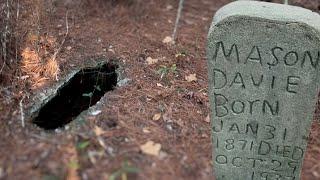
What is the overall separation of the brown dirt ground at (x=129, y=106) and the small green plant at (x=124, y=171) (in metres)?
0.04

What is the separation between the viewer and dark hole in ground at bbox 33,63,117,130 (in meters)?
3.43

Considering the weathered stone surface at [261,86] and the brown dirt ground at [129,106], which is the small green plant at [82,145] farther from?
the weathered stone surface at [261,86]

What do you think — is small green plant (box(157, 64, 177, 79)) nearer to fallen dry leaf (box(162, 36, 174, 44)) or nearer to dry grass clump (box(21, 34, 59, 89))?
fallen dry leaf (box(162, 36, 174, 44))

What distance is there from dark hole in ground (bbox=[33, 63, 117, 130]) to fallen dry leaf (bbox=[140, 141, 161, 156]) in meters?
0.77

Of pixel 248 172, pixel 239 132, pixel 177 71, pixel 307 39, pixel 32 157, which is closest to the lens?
pixel 307 39

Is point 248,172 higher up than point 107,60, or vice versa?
point 107,60

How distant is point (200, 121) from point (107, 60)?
1099mm

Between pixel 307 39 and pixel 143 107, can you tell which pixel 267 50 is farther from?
pixel 143 107

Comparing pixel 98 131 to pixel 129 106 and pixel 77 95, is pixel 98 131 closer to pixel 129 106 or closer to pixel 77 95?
pixel 129 106

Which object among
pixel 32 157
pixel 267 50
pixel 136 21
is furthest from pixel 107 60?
pixel 267 50

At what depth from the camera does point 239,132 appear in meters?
2.91

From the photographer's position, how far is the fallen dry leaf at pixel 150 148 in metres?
2.87

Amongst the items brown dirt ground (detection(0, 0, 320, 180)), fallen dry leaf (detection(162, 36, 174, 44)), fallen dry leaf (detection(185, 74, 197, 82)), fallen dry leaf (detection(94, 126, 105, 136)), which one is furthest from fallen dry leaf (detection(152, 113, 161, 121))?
fallen dry leaf (detection(162, 36, 174, 44))

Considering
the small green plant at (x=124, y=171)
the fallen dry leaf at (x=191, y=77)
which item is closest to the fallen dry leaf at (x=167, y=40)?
the fallen dry leaf at (x=191, y=77)
